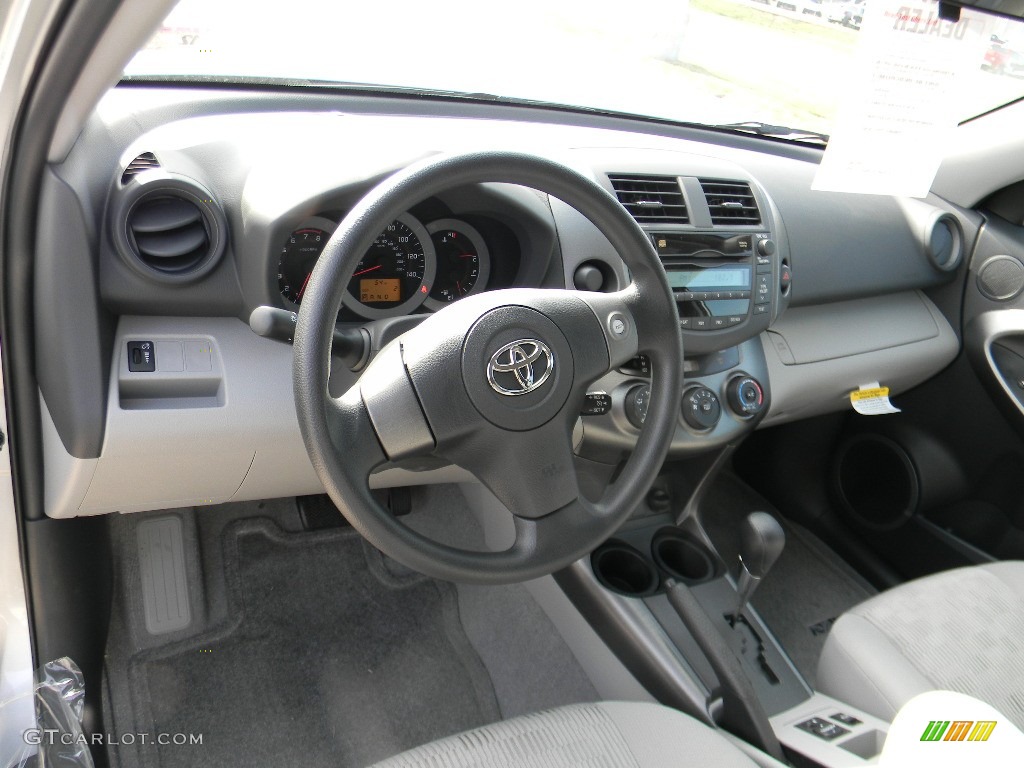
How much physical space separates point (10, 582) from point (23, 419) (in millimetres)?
302

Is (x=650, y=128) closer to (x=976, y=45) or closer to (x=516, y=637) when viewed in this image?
(x=976, y=45)

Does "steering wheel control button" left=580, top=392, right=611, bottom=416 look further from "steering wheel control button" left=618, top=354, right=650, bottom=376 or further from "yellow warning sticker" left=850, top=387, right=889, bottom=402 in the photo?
"yellow warning sticker" left=850, top=387, right=889, bottom=402

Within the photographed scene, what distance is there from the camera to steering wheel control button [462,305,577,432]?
1053mm

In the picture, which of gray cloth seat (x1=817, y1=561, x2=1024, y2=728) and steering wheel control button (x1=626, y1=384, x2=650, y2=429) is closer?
gray cloth seat (x1=817, y1=561, x2=1024, y2=728)

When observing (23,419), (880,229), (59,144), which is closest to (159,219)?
(59,144)

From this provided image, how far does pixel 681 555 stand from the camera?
196 cm

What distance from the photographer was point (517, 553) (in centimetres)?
109

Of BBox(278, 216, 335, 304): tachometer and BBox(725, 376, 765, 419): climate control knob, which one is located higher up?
BBox(278, 216, 335, 304): tachometer

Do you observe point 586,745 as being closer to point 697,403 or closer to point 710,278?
point 697,403

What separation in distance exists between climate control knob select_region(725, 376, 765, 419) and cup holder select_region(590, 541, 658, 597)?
0.40 metres

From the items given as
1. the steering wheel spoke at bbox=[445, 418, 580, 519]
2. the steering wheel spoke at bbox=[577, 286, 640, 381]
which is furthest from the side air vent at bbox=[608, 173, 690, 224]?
the steering wheel spoke at bbox=[445, 418, 580, 519]

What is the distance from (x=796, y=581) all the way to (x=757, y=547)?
3.11ft

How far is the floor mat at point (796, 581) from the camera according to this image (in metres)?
2.29

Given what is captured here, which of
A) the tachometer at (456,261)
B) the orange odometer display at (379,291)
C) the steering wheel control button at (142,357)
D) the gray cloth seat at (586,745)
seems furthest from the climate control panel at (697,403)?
the steering wheel control button at (142,357)
